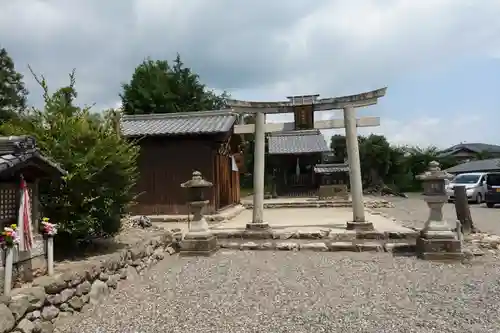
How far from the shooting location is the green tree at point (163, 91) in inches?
1268

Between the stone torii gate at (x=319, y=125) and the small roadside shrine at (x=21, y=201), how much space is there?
546cm

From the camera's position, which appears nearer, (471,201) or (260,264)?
(260,264)

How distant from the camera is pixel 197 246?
8445mm

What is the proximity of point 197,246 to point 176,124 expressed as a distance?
764cm

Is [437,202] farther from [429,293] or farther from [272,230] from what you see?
[272,230]

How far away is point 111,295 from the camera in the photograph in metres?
5.87

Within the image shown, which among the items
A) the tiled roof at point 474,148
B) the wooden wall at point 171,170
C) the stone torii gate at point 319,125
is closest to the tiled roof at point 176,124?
the wooden wall at point 171,170

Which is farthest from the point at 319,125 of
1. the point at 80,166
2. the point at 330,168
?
the point at 330,168

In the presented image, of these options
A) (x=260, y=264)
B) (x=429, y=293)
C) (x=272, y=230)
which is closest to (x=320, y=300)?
(x=429, y=293)

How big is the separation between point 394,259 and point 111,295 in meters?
5.10

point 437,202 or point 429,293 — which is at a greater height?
point 437,202

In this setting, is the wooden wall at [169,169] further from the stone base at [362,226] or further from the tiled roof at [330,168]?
the tiled roof at [330,168]

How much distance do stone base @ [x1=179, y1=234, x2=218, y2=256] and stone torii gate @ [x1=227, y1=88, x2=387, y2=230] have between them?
155 centimetres

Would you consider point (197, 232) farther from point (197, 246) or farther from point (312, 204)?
point (312, 204)
